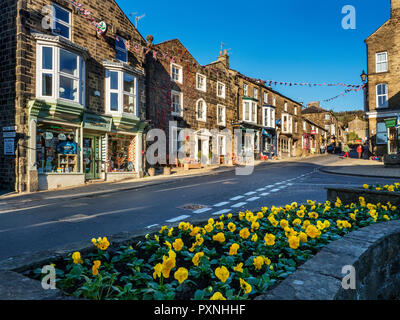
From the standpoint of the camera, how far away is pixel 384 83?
26.4 metres

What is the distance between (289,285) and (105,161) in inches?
618

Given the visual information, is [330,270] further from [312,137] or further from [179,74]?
[312,137]

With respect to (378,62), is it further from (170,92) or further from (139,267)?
(139,267)

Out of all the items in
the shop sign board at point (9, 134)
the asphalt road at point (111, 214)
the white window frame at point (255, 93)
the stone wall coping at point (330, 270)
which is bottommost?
the asphalt road at point (111, 214)

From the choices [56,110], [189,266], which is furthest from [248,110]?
[189,266]

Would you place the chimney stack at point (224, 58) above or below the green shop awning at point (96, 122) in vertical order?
above

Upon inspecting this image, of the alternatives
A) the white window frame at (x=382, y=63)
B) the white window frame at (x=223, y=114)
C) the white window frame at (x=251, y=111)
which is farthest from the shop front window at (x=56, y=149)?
the white window frame at (x=382, y=63)

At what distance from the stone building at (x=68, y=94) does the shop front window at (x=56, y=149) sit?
0.15 ft

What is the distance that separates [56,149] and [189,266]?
13.2 m

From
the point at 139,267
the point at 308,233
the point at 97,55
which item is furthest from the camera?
the point at 97,55

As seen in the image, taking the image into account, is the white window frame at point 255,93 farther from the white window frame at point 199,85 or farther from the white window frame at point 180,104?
the white window frame at point 180,104

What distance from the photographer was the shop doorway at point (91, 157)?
15398 millimetres
